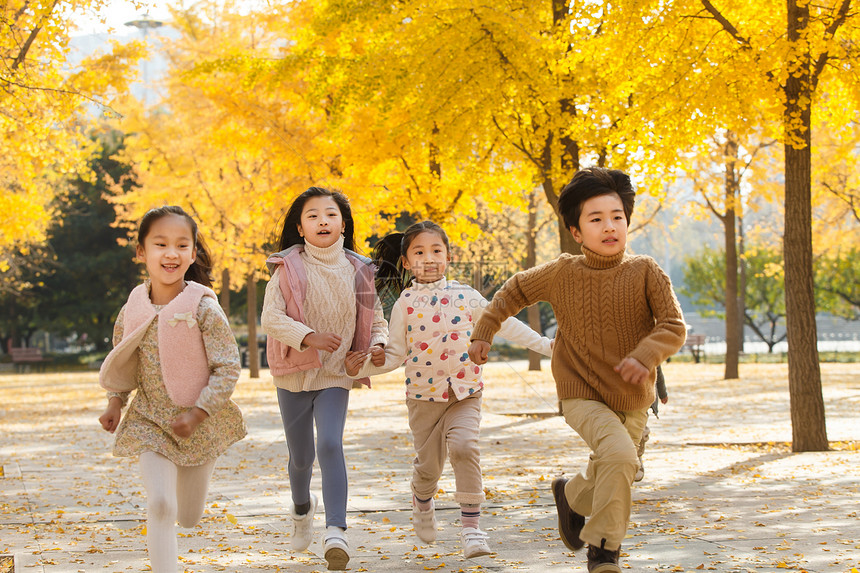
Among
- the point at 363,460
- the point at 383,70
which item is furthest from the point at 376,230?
the point at 363,460

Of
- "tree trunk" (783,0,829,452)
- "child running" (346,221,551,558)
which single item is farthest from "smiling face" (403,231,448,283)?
"tree trunk" (783,0,829,452)

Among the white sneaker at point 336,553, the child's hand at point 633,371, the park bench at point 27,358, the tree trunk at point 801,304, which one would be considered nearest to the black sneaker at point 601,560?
the child's hand at point 633,371

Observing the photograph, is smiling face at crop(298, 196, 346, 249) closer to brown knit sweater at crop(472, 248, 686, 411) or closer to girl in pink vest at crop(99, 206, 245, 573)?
girl in pink vest at crop(99, 206, 245, 573)

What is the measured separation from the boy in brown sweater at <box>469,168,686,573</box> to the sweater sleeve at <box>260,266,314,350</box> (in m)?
0.87

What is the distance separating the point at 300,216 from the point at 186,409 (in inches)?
60.2

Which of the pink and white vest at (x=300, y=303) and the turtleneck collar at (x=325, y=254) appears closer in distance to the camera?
the pink and white vest at (x=300, y=303)

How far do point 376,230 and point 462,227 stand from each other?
2.33 metres

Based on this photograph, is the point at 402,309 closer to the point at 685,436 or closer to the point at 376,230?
the point at 685,436

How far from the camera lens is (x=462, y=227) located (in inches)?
635

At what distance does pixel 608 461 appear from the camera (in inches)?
164

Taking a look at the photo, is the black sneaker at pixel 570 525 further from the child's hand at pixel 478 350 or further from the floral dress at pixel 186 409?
the floral dress at pixel 186 409

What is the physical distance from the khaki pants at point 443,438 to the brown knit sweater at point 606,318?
0.79 meters

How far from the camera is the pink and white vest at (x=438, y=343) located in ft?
17.2

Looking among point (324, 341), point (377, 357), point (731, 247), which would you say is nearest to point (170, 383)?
point (324, 341)
